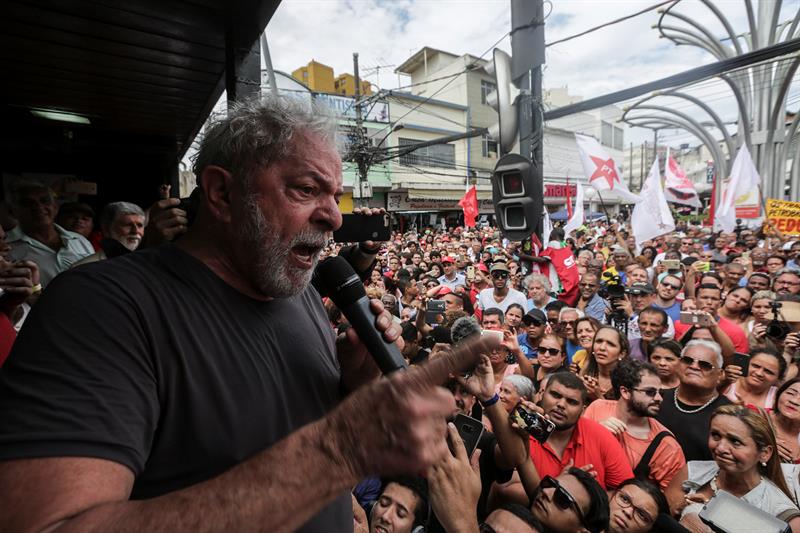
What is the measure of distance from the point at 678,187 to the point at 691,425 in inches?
444

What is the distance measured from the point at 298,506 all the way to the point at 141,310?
55 cm

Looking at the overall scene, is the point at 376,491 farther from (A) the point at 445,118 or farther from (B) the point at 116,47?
(A) the point at 445,118

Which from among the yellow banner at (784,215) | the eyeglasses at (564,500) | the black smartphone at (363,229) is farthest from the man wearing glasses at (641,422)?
the yellow banner at (784,215)

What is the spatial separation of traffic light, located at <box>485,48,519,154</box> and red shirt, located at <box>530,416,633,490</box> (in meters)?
3.52

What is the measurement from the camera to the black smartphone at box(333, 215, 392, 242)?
194 cm

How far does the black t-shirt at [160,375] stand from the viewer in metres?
0.77

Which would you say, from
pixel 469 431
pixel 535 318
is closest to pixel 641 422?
pixel 469 431

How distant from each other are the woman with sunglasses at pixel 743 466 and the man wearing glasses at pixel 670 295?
11.3ft

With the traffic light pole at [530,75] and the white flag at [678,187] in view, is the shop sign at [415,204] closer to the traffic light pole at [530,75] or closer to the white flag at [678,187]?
the white flag at [678,187]

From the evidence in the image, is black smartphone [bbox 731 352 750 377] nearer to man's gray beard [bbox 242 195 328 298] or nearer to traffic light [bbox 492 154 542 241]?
traffic light [bbox 492 154 542 241]

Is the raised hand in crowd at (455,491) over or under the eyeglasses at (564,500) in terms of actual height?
over

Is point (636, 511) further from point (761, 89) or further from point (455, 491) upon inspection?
point (761, 89)

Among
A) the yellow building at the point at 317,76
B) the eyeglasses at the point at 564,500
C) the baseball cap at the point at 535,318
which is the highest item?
the yellow building at the point at 317,76

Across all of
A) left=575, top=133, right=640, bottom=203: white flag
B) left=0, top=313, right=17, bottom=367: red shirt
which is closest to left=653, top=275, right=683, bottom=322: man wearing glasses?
left=575, top=133, right=640, bottom=203: white flag
